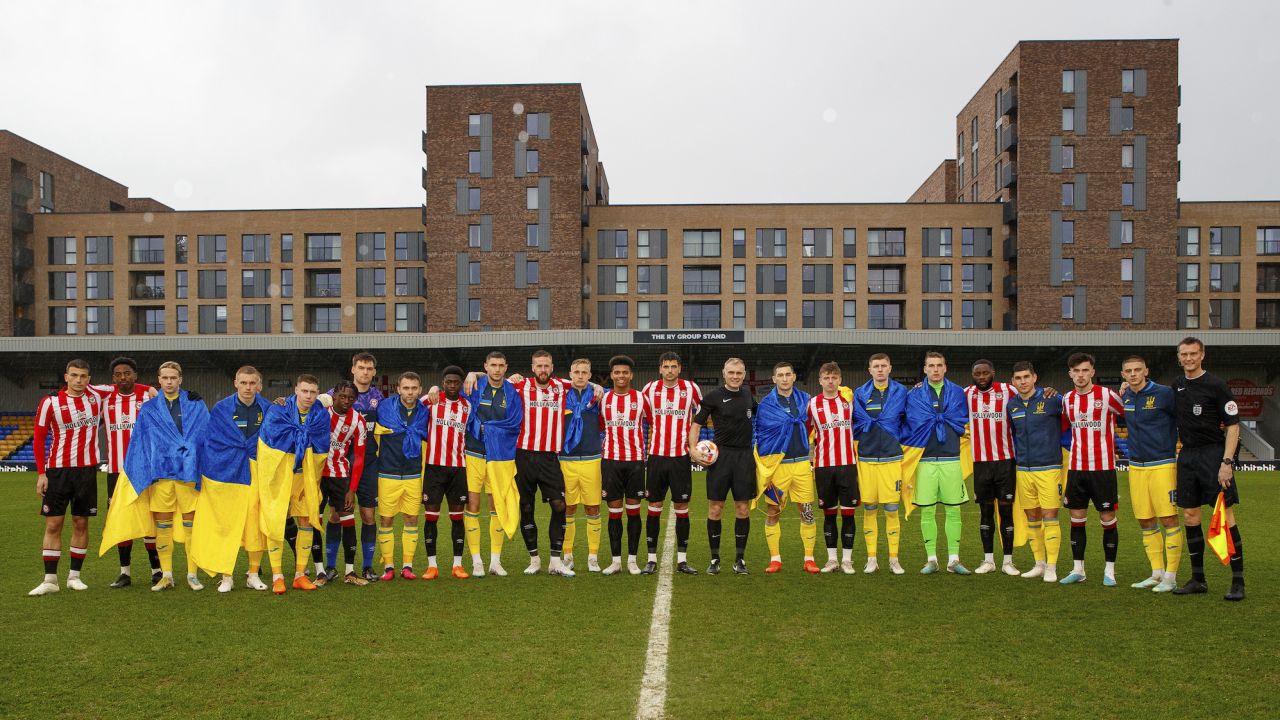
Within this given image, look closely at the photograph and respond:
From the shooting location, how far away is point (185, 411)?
7785 mm

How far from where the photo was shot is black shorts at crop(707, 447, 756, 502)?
8.40 meters

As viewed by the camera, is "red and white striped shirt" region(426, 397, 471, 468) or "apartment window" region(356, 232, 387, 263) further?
"apartment window" region(356, 232, 387, 263)

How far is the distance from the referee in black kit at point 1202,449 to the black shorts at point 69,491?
9.20 metres

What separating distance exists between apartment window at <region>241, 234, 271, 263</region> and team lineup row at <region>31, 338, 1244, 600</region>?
44.0 metres

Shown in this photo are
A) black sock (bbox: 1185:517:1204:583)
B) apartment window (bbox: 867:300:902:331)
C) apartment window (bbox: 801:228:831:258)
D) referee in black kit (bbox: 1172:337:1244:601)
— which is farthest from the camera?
apartment window (bbox: 867:300:902:331)

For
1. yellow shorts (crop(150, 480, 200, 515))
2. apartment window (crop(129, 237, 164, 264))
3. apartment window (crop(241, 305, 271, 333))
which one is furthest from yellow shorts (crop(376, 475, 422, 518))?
apartment window (crop(129, 237, 164, 264))

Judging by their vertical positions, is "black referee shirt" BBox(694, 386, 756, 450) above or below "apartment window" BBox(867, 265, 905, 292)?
below

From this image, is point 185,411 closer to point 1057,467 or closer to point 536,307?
point 1057,467

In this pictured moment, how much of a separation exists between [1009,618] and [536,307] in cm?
4182

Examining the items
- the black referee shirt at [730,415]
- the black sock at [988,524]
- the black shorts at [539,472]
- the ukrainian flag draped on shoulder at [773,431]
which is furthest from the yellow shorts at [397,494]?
the black sock at [988,524]

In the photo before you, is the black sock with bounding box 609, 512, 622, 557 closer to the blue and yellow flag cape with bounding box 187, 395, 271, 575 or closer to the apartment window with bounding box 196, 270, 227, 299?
the blue and yellow flag cape with bounding box 187, 395, 271, 575

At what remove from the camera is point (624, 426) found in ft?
27.7

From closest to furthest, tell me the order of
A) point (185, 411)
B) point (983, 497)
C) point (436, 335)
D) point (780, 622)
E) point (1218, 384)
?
1. point (780, 622)
2. point (1218, 384)
3. point (185, 411)
4. point (983, 497)
5. point (436, 335)

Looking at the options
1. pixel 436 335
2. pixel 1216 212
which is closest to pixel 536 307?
pixel 436 335
